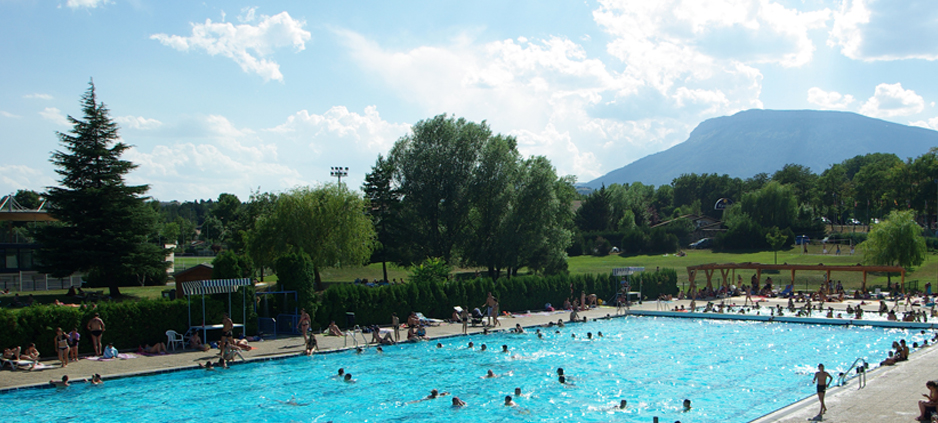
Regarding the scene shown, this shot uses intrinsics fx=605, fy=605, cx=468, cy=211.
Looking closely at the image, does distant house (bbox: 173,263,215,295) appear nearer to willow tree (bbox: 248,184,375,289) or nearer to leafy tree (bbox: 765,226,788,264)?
willow tree (bbox: 248,184,375,289)

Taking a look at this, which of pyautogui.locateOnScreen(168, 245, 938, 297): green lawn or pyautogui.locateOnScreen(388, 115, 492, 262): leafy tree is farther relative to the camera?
pyautogui.locateOnScreen(168, 245, 938, 297): green lawn

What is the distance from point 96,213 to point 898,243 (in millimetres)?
59701

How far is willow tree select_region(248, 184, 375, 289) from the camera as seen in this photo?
150 feet

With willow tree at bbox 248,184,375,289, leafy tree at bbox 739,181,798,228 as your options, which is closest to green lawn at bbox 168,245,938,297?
willow tree at bbox 248,184,375,289

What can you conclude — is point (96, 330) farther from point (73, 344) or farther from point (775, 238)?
point (775, 238)

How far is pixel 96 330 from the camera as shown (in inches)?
837

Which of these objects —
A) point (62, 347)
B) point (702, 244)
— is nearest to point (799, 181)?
point (702, 244)

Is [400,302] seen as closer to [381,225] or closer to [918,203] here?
[381,225]

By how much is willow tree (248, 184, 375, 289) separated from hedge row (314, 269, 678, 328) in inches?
568

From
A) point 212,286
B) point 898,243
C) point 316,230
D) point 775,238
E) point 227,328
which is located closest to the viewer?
point 227,328

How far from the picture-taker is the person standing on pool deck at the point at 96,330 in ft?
69.5

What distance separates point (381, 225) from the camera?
58125mm

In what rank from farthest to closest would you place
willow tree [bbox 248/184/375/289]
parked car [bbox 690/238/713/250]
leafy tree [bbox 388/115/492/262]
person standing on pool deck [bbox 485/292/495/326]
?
1. parked car [bbox 690/238/713/250]
2. leafy tree [bbox 388/115/492/262]
3. willow tree [bbox 248/184/375/289]
4. person standing on pool deck [bbox 485/292/495/326]

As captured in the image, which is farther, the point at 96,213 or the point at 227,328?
the point at 96,213
